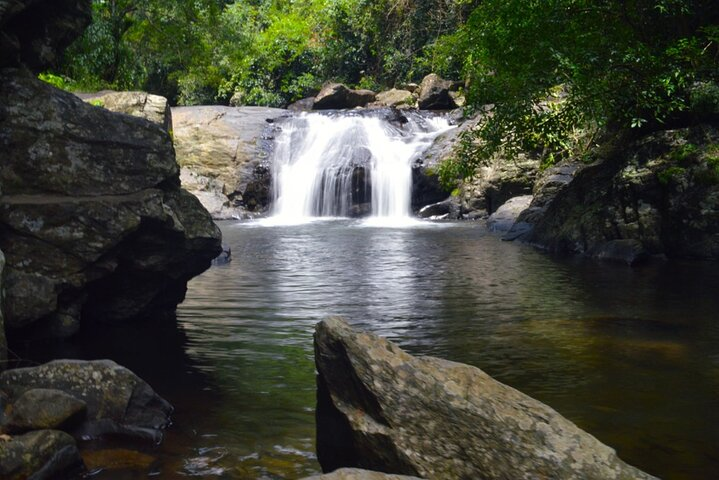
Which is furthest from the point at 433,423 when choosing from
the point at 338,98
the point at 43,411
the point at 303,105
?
the point at 303,105

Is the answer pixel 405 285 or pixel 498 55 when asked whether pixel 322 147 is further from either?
pixel 405 285

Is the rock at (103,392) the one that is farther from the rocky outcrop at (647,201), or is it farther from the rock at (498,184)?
the rock at (498,184)

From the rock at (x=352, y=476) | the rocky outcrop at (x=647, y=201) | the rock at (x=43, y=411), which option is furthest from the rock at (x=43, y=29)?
the rocky outcrop at (x=647, y=201)

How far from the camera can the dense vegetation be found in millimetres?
16719

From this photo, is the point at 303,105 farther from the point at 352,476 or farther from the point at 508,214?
the point at 352,476

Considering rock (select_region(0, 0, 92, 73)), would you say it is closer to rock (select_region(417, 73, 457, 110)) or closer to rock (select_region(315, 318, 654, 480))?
rock (select_region(315, 318, 654, 480))

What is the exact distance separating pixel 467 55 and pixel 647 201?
1212cm

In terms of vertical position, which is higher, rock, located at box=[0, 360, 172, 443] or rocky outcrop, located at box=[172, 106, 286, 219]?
rocky outcrop, located at box=[172, 106, 286, 219]

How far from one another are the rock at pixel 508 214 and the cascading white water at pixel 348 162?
4.82 meters

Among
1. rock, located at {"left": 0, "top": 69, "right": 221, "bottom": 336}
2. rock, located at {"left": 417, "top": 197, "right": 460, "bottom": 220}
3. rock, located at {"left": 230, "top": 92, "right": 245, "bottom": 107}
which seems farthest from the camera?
rock, located at {"left": 230, "top": 92, "right": 245, "bottom": 107}

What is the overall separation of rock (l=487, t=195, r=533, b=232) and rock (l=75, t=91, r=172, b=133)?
12087mm

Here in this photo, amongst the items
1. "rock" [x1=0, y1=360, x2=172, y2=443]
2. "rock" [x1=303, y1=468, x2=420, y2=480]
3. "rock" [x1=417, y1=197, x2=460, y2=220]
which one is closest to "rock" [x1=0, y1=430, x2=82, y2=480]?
"rock" [x1=0, y1=360, x2=172, y2=443]

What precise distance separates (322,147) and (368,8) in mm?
13395

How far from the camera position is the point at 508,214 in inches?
1088
